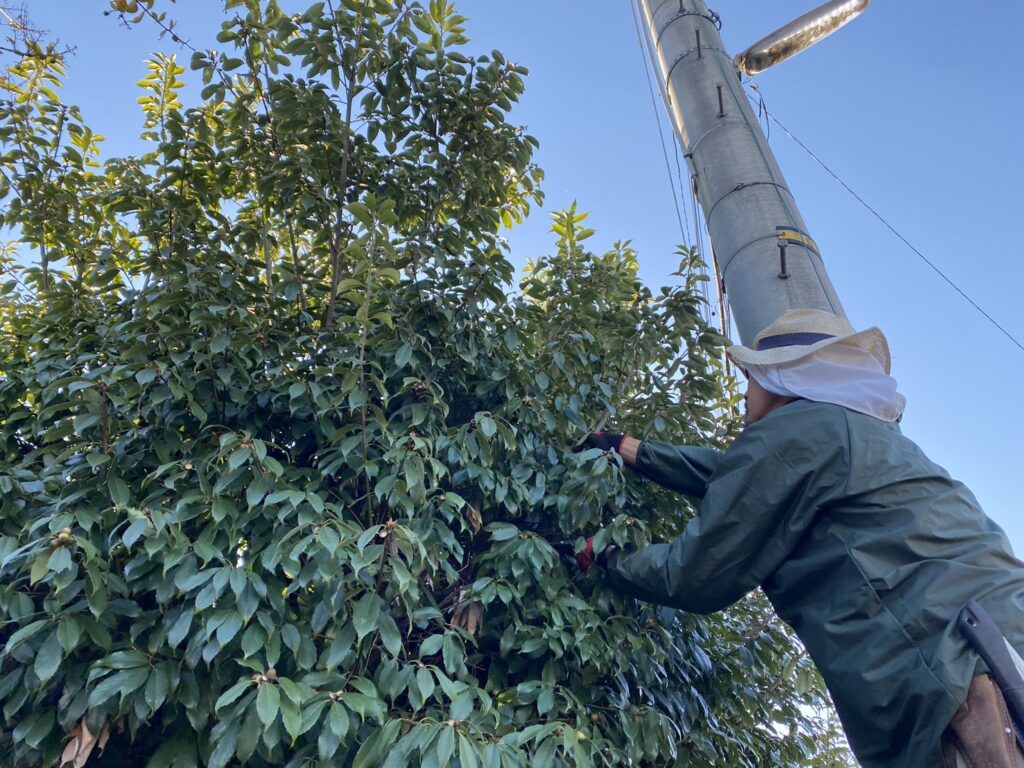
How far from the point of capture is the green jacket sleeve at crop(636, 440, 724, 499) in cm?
272

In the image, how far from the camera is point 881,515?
2123 mm

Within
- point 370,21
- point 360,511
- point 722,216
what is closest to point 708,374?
point 722,216

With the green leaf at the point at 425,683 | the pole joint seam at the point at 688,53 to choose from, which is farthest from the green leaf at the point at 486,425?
the pole joint seam at the point at 688,53

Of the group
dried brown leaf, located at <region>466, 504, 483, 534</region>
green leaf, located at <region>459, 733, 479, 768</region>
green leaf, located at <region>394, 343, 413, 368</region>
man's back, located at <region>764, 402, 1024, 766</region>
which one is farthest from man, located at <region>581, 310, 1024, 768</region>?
green leaf, located at <region>394, 343, 413, 368</region>

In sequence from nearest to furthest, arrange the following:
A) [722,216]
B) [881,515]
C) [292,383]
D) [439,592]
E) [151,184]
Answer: [881,515]
[292,383]
[439,592]
[722,216]
[151,184]

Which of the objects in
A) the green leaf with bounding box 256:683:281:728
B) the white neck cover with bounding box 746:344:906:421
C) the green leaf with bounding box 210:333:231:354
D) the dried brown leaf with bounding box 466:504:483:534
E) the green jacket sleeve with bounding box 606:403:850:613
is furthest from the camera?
the dried brown leaf with bounding box 466:504:483:534

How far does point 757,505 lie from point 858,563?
31cm

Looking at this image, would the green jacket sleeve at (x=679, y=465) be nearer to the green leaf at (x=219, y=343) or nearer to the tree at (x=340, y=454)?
the tree at (x=340, y=454)

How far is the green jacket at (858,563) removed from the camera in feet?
6.21

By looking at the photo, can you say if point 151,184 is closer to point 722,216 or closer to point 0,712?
point 0,712

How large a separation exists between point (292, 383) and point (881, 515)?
1.78 metres

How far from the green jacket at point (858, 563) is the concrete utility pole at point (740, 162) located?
550mm

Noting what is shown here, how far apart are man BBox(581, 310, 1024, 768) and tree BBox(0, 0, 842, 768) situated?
0.40m

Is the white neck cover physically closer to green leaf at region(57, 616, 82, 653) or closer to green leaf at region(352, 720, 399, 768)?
green leaf at region(352, 720, 399, 768)
